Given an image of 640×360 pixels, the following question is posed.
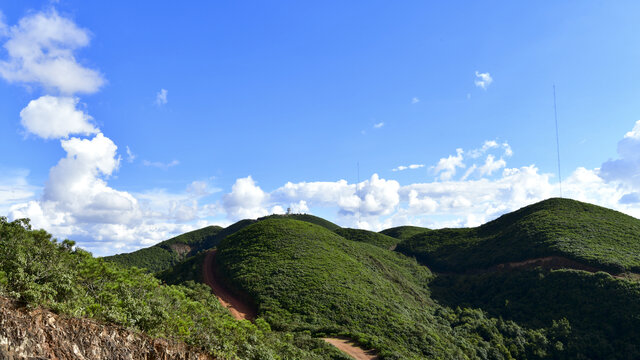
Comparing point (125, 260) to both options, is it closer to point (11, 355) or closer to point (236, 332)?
point (236, 332)

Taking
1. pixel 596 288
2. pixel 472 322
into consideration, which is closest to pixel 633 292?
pixel 596 288

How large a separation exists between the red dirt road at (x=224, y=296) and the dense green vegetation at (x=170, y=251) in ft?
124

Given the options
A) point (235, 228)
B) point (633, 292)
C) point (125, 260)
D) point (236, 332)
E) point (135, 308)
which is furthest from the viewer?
point (235, 228)

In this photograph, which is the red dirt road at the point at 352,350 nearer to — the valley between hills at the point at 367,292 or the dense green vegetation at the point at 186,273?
the valley between hills at the point at 367,292

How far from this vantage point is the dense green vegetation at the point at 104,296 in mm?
10547

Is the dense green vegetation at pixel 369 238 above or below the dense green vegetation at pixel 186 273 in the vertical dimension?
above

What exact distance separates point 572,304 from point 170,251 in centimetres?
10117

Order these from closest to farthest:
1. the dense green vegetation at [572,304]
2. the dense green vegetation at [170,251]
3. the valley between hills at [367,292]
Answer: the valley between hills at [367,292] → the dense green vegetation at [572,304] → the dense green vegetation at [170,251]

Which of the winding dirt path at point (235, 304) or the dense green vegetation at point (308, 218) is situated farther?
the dense green vegetation at point (308, 218)

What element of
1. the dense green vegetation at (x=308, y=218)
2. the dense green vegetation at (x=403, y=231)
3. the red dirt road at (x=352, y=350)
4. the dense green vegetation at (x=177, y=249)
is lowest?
the red dirt road at (x=352, y=350)

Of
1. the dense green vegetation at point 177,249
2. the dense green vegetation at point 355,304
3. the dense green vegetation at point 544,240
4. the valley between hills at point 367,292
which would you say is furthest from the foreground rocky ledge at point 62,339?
the dense green vegetation at point 177,249

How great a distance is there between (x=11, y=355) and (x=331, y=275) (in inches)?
1407

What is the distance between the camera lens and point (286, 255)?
4662cm

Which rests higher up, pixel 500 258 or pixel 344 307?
pixel 500 258
